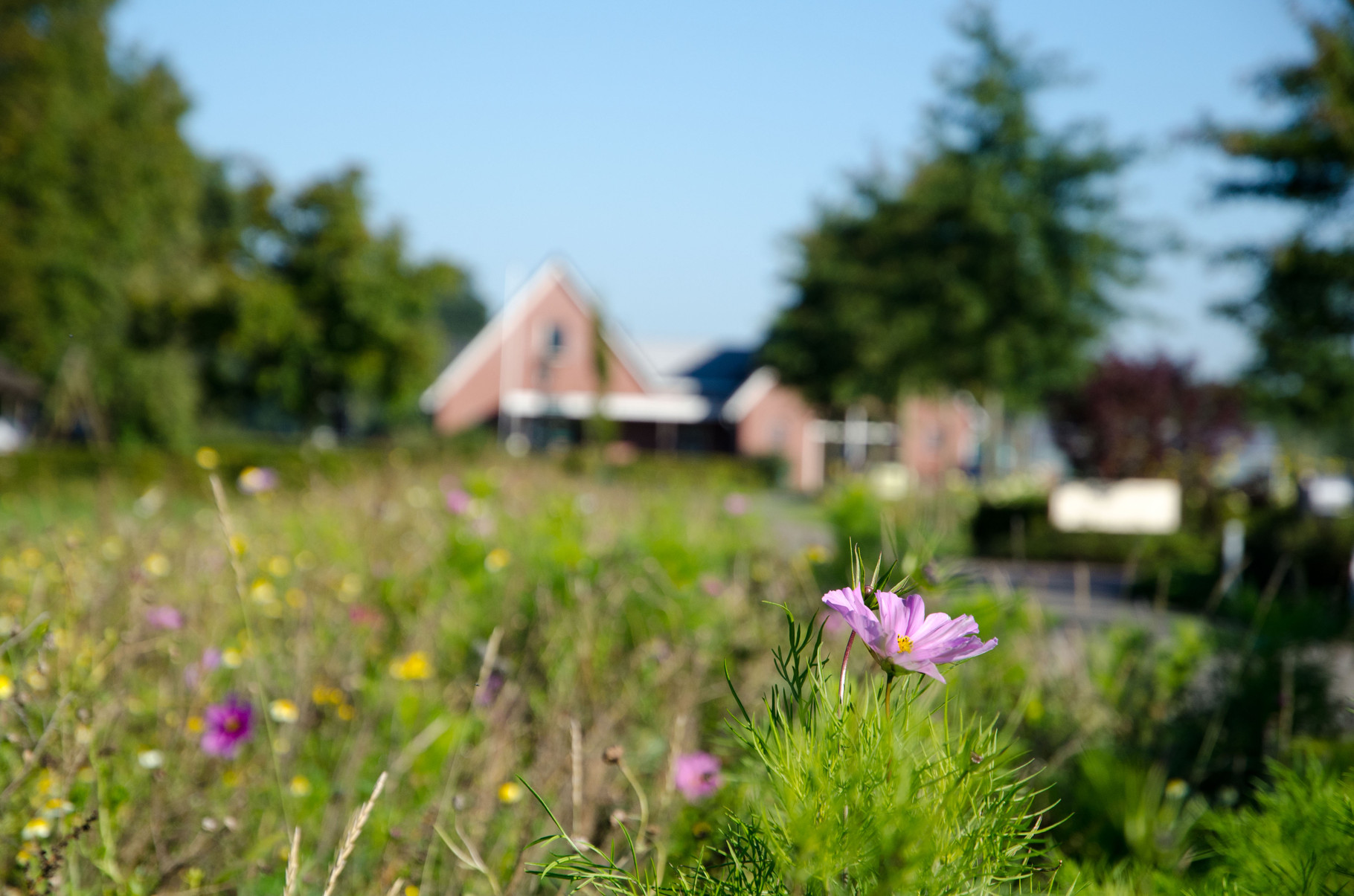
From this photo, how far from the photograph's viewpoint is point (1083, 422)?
1511 centimetres

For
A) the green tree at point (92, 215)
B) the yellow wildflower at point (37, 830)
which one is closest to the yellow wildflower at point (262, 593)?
the yellow wildflower at point (37, 830)

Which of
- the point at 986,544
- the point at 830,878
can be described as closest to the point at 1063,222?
the point at 986,544

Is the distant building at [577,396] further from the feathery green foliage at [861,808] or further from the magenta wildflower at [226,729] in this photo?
the feathery green foliage at [861,808]

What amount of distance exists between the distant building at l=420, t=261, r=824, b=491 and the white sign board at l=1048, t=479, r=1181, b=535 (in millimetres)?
17391

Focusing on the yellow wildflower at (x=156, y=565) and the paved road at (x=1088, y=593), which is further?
the paved road at (x=1088, y=593)

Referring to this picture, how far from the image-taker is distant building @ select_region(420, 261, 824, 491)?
32812 millimetres

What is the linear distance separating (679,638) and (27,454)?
1485 centimetres

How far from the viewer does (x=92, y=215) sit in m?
30.4

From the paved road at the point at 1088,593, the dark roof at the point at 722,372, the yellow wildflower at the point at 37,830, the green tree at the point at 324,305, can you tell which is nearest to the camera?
the yellow wildflower at the point at 37,830

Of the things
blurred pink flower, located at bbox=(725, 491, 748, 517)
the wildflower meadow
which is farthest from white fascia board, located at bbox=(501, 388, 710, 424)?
→ the wildflower meadow

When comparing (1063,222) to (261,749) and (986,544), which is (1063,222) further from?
(261,749)

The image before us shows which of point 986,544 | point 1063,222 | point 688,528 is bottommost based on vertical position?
point 986,544

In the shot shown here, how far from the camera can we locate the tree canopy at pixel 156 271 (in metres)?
25.2

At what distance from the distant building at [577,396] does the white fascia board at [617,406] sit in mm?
25
